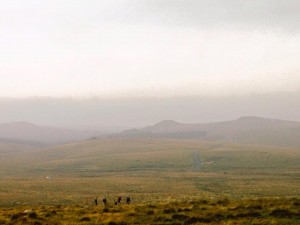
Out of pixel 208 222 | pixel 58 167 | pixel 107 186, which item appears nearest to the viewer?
pixel 208 222

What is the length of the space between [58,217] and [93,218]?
300 cm

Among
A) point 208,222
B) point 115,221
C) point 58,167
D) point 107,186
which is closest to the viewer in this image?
point 208,222

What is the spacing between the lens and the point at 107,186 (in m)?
107

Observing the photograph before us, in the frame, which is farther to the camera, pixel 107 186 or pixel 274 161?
pixel 274 161

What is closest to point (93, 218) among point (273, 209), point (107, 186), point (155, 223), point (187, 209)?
point (155, 223)

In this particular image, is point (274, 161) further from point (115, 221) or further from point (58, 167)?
point (115, 221)

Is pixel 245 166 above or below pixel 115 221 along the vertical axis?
below

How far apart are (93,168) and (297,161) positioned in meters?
95.1

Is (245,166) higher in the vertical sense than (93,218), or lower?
lower

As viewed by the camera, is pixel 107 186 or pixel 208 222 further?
pixel 107 186

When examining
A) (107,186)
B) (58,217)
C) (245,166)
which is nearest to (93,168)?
(245,166)

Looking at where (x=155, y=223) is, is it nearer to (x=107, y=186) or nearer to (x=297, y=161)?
(x=107, y=186)

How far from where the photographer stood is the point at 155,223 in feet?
77.0

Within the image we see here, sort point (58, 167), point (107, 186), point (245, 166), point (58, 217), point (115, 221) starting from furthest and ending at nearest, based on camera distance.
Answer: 1. point (58, 167)
2. point (245, 166)
3. point (107, 186)
4. point (58, 217)
5. point (115, 221)
